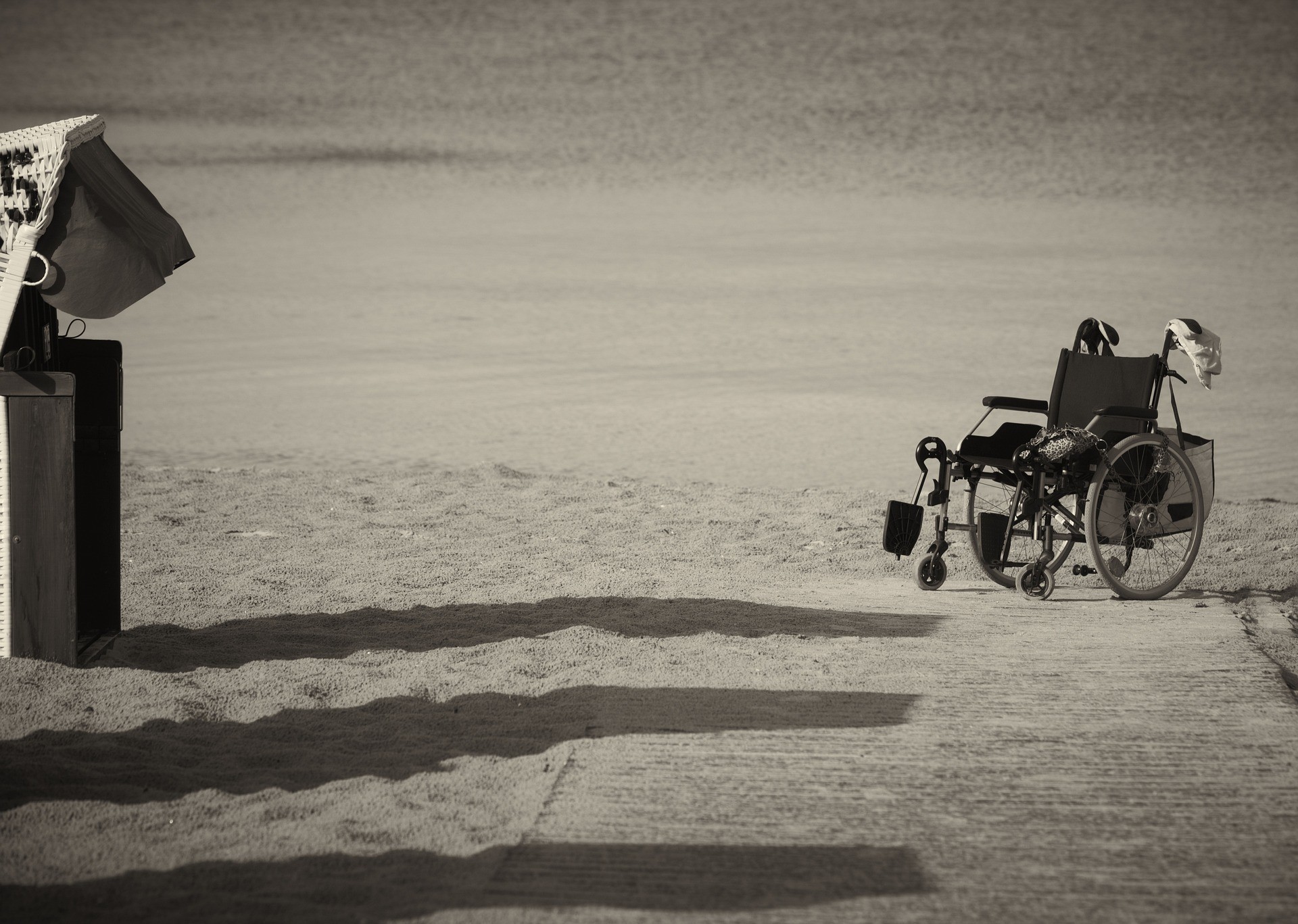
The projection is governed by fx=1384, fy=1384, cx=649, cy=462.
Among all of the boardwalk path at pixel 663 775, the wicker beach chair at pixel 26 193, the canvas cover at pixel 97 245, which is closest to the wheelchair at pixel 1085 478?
the boardwalk path at pixel 663 775

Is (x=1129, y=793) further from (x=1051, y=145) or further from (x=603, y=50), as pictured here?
(x=603, y=50)

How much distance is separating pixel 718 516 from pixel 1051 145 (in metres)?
23.7

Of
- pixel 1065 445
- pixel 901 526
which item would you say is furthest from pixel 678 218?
pixel 1065 445

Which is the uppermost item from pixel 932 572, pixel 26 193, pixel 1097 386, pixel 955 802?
pixel 26 193

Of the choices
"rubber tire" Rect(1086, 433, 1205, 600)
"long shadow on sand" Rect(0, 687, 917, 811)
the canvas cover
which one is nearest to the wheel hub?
"rubber tire" Rect(1086, 433, 1205, 600)

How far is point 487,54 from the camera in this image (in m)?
37.8

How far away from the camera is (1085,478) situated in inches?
237

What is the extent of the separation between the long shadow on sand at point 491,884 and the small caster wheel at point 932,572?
2.78 metres

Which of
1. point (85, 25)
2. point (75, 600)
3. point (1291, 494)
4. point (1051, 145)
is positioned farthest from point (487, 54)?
point (75, 600)

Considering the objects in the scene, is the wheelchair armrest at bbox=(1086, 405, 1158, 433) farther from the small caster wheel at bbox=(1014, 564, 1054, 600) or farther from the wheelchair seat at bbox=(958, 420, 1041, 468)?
the small caster wheel at bbox=(1014, 564, 1054, 600)

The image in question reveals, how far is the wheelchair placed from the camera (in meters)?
5.95

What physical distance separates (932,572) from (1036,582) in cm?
46

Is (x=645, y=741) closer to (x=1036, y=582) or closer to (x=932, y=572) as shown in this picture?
(x=932, y=572)

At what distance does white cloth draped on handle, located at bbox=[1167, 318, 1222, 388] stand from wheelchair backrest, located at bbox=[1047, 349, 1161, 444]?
154mm
